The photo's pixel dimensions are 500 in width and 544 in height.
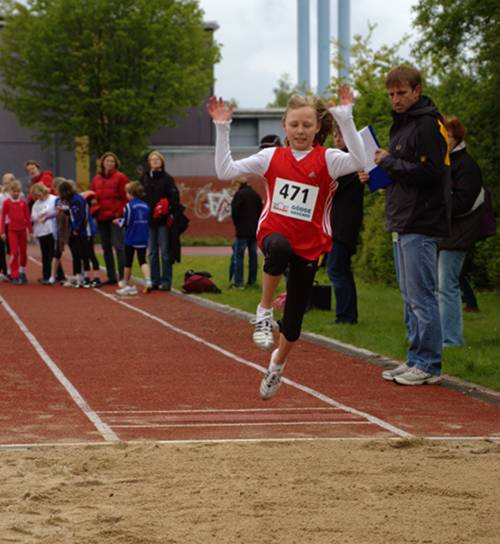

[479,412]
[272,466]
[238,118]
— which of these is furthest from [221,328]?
[238,118]

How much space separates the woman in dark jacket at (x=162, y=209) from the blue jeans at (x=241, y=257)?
98 cm

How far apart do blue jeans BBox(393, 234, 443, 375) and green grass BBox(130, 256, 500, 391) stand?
0.37 metres

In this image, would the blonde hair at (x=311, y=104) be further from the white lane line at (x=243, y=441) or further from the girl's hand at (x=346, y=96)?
the white lane line at (x=243, y=441)

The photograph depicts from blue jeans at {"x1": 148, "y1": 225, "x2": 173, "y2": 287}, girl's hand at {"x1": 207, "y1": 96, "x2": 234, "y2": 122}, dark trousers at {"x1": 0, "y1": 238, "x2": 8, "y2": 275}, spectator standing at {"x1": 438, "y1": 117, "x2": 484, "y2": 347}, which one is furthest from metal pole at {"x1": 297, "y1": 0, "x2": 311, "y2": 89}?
girl's hand at {"x1": 207, "y1": 96, "x2": 234, "y2": 122}

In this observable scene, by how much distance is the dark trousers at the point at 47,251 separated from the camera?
21641 mm

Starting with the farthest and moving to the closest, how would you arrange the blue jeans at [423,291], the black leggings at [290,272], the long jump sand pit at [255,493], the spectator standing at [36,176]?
the spectator standing at [36,176]
the blue jeans at [423,291]
the black leggings at [290,272]
the long jump sand pit at [255,493]

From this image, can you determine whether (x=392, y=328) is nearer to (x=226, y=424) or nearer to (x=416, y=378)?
(x=416, y=378)

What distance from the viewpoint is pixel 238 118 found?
59.7 m

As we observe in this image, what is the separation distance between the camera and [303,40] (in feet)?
220

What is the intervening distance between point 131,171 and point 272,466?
1889 inches

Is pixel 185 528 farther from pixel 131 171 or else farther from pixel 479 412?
pixel 131 171

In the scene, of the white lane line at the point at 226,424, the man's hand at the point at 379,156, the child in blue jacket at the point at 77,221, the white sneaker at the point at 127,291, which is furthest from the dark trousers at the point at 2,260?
the white lane line at the point at 226,424

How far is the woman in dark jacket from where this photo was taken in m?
19.5

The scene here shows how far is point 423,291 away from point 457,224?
5.44 ft
